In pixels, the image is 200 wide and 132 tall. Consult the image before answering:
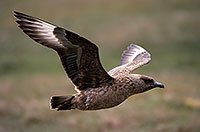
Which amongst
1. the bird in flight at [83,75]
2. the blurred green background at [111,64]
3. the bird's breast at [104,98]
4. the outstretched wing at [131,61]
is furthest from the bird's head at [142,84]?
the blurred green background at [111,64]

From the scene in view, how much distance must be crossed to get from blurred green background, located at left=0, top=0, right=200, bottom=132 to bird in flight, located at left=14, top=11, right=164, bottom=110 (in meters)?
2.58

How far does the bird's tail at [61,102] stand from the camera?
19.7 feet

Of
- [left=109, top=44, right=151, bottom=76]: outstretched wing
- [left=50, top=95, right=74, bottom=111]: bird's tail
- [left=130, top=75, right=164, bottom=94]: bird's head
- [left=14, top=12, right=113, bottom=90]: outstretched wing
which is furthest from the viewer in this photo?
[left=109, top=44, right=151, bottom=76]: outstretched wing

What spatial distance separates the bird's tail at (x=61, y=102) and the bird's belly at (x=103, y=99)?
5.7 inches

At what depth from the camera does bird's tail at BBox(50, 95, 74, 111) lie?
599 centimetres

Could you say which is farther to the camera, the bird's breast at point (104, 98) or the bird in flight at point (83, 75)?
the bird's breast at point (104, 98)

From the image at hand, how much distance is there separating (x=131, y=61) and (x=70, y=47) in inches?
88.0

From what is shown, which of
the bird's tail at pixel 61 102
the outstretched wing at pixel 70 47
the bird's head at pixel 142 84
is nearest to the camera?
the outstretched wing at pixel 70 47

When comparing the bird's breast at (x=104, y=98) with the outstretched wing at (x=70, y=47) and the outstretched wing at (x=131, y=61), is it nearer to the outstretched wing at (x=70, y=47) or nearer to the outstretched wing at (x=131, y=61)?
the outstretched wing at (x=70, y=47)

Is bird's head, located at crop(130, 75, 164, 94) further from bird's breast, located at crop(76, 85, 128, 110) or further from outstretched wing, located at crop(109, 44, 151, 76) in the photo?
outstretched wing, located at crop(109, 44, 151, 76)

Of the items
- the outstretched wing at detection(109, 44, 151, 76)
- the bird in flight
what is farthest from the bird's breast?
the outstretched wing at detection(109, 44, 151, 76)

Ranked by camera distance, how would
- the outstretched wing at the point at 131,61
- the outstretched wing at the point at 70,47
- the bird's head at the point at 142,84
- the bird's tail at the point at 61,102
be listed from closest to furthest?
1. the outstretched wing at the point at 70,47
2. the bird's tail at the point at 61,102
3. the bird's head at the point at 142,84
4. the outstretched wing at the point at 131,61

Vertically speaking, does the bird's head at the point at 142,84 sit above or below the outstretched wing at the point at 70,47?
below

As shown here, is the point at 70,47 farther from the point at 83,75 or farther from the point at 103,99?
the point at 103,99
